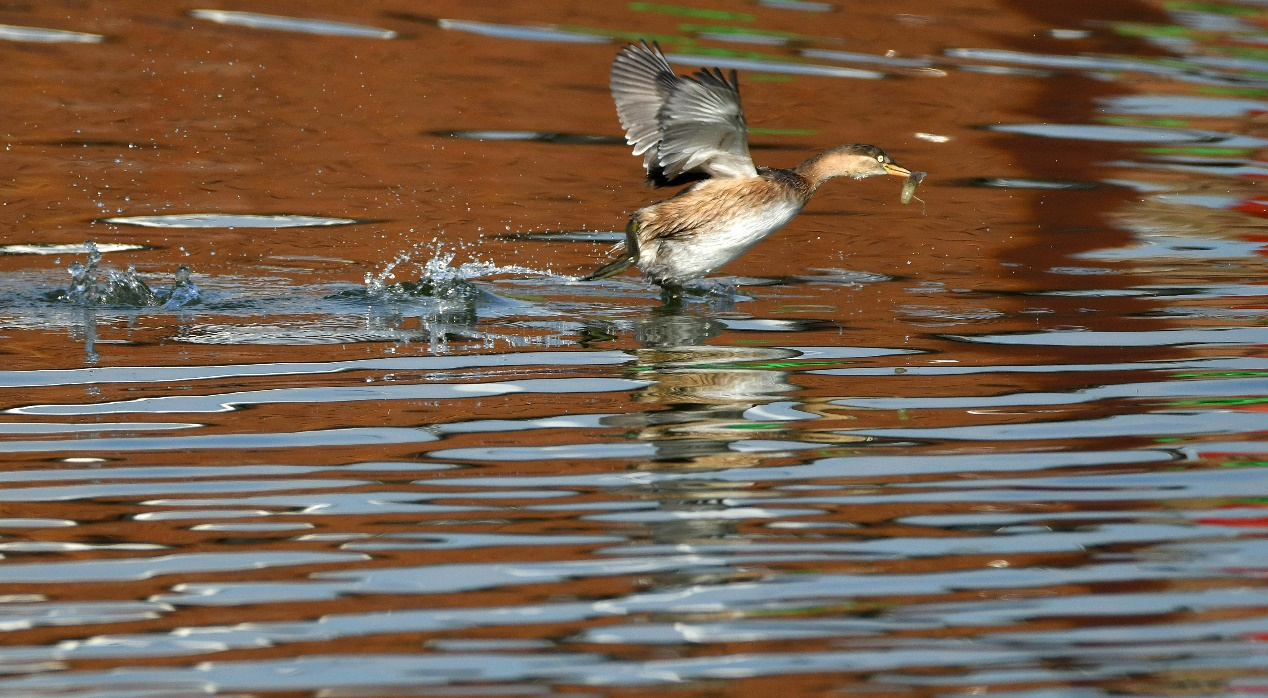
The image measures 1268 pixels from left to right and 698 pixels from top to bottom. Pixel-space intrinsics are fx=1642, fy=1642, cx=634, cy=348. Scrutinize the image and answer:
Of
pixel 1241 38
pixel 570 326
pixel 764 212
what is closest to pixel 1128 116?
pixel 1241 38

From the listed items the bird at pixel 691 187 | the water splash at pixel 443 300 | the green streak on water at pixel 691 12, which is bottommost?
the water splash at pixel 443 300

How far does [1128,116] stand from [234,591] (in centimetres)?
1085

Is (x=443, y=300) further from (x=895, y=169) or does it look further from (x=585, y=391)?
(x=895, y=169)

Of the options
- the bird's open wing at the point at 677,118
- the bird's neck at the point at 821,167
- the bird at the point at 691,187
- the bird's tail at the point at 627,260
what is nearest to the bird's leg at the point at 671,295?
the bird at the point at 691,187

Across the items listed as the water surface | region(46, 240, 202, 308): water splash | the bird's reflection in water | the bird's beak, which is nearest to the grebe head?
the bird's beak

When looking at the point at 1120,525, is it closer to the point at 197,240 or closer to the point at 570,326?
the point at 570,326

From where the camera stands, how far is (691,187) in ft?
28.4

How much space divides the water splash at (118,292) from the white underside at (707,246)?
7.50ft

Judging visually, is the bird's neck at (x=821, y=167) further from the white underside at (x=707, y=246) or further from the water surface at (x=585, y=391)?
the water surface at (x=585, y=391)

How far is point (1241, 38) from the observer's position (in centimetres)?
1602

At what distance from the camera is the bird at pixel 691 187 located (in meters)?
8.20

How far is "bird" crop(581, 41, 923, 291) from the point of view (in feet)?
26.9

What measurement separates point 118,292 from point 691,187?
9.67ft

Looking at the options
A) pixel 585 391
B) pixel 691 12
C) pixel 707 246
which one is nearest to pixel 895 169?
pixel 707 246
